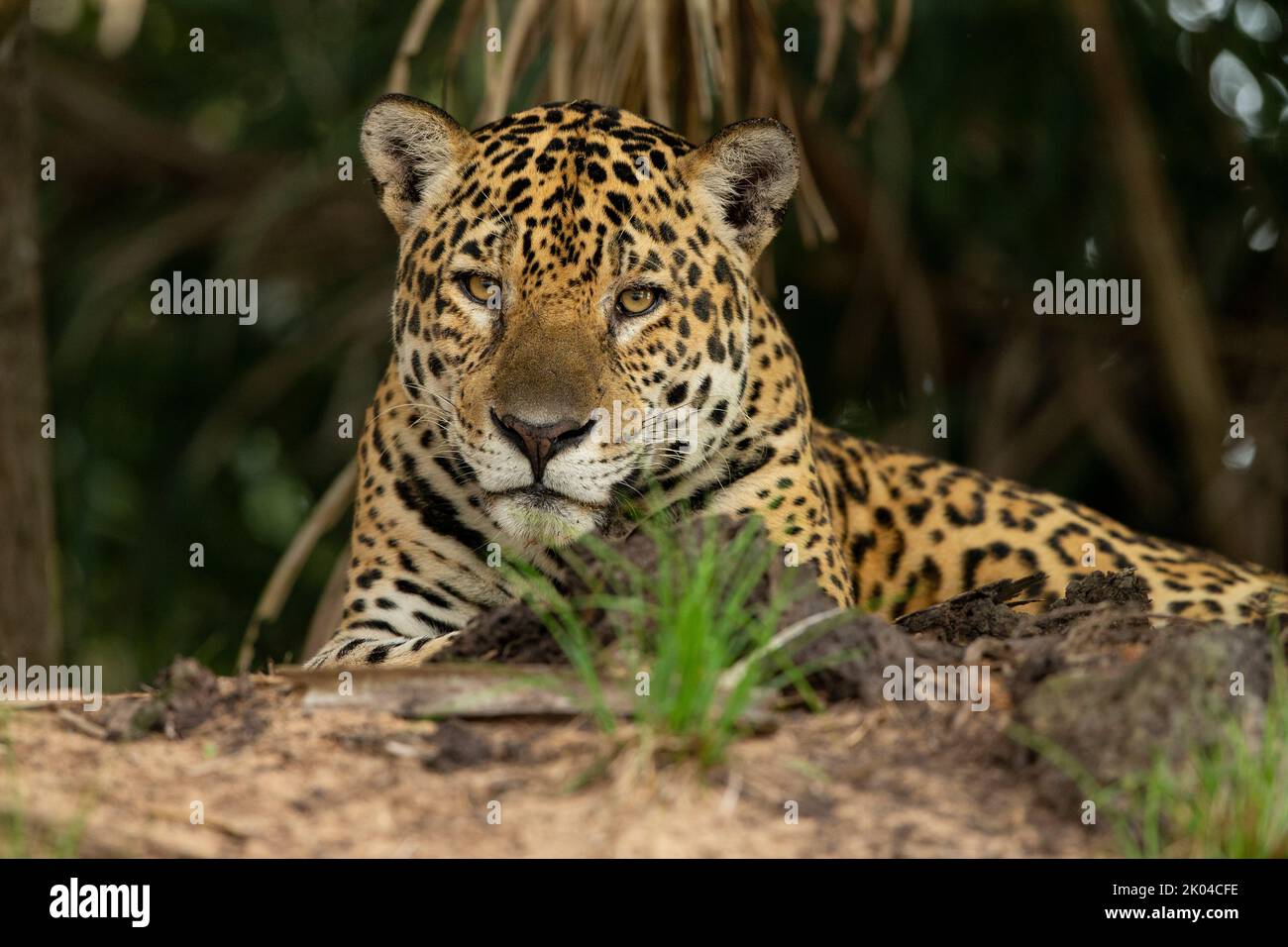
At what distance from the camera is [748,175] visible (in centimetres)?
629

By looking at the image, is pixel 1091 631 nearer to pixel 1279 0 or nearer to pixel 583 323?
pixel 583 323

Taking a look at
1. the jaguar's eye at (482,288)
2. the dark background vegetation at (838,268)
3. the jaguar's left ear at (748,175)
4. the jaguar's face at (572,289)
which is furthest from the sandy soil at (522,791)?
the dark background vegetation at (838,268)

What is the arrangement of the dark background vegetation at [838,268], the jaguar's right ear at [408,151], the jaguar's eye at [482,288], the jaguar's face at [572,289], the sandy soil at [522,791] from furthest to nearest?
the dark background vegetation at [838,268] → the jaguar's right ear at [408,151] → the jaguar's eye at [482,288] → the jaguar's face at [572,289] → the sandy soil at [522,791]

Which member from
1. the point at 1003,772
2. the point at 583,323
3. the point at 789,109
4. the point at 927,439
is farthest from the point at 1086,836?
the point at 927,439

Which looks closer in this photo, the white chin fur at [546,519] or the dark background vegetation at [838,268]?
the white chin fur at [546,519]

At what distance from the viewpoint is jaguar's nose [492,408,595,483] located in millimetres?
5285

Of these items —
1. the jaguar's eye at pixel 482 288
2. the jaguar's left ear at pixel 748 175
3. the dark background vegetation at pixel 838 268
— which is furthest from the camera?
the dark background vegetation at pixel 838 268

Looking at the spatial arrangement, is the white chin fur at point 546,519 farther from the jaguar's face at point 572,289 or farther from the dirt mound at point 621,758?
the dirt mound at point 621,758

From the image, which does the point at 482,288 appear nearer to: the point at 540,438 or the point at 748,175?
the point at 540,438

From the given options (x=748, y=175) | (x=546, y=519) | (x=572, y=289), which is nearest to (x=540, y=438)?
(x=546, y=519)

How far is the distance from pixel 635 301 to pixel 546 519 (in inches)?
35.6

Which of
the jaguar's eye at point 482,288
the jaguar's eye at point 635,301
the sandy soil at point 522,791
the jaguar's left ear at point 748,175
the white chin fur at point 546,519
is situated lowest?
the sandy soil at point 522,791

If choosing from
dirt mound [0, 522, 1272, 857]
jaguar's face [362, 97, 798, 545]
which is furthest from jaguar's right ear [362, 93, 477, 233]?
dirt mound [0, 522, 1272, 857]

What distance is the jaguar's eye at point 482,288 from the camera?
586 cm
